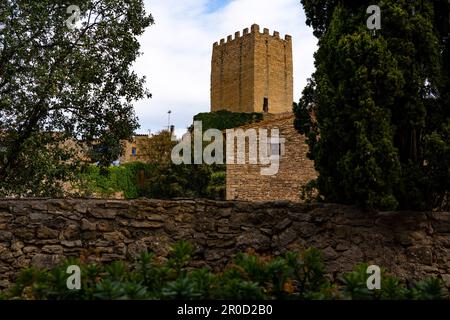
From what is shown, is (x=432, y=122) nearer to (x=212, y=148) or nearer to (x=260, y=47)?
(x=212, y=148)

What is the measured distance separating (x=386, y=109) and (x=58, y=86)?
24.2ft

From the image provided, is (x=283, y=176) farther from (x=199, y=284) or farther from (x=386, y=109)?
(x=199, y=284)

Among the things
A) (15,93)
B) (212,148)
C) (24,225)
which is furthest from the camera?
(212,148)

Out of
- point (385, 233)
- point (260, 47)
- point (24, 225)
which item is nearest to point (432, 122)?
point (385, 233)

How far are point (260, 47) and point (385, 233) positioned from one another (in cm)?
4781

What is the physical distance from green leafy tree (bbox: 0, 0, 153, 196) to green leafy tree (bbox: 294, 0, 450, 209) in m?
6.39

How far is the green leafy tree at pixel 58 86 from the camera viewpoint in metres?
11.2

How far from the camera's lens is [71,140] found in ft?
41.9

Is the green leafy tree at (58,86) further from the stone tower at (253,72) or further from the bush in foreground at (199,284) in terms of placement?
the stone tower at (253,72)

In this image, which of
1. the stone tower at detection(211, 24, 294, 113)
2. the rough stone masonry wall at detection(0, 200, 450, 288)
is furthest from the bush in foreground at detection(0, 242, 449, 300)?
the stone tower at detection(211, 24, 294, 113)

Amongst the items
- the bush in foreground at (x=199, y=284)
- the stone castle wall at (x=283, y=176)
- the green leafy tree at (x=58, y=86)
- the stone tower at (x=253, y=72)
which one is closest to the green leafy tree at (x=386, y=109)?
the bush in foreground at (x=199, y=284)

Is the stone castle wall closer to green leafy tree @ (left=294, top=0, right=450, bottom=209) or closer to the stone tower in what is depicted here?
green leafy tree @ (left=294, top=0, right=450, bottom=209)

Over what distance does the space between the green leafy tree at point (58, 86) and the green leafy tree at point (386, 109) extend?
6.39m

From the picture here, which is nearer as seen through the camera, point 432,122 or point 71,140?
point 432,122
